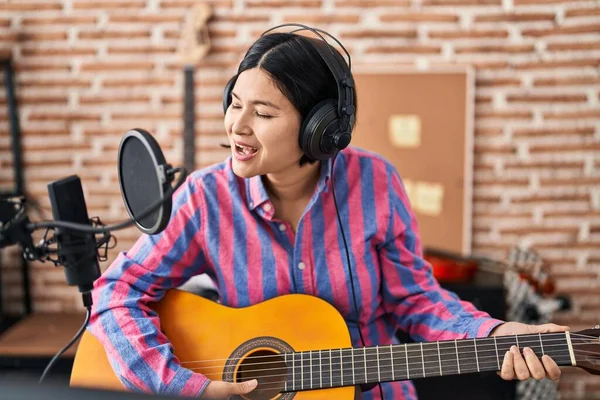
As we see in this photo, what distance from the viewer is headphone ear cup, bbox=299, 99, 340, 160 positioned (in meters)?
1.33

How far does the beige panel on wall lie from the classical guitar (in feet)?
5.42

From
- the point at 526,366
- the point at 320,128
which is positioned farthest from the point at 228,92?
the point at 526,366

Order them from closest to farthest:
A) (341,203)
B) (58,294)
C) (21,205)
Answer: (21,205)
(341,203)
(58,294)

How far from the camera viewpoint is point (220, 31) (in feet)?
9.80

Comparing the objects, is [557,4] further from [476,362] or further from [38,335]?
[38,335]

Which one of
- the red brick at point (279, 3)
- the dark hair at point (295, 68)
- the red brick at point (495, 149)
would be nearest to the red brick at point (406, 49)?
the red brick at point (279, 3)

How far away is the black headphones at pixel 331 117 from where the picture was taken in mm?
1320

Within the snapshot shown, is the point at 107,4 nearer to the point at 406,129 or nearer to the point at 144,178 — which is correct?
the point at 406,129

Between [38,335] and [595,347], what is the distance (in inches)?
91.6

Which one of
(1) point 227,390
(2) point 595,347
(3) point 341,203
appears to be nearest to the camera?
(2) point 595,347

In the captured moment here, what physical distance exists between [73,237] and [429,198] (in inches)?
83.1

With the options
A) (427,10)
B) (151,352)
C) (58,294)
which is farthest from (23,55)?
(151,352)

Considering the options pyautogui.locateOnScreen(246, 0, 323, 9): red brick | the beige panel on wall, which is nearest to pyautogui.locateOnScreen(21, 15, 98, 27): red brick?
pyautogui.locateOnScreen(246, 0, 323, 9): red brick

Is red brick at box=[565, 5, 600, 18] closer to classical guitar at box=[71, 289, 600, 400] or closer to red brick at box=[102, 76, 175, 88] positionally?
red brick at box=[102, 76, 175, 88]
